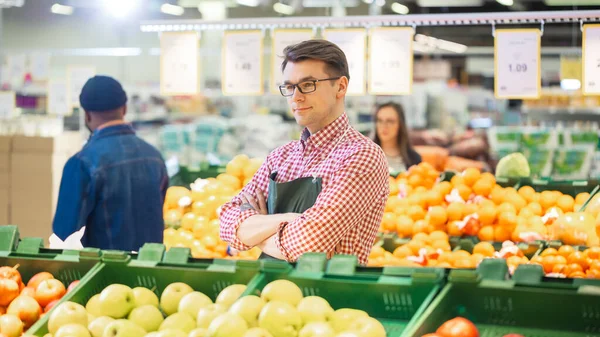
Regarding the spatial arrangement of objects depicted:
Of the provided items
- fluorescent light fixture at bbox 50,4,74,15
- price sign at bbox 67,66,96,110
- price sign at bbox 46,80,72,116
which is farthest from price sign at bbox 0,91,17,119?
fluorescent light fixture at bbox 50,4,74,15

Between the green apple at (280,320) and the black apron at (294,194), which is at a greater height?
the black apron at (294,194)

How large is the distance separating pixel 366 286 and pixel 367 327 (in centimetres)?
25

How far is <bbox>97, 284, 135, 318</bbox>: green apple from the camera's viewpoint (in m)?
2.41

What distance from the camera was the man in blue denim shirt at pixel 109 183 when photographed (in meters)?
4.10

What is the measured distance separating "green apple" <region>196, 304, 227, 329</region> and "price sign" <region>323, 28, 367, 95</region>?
11.8 feet

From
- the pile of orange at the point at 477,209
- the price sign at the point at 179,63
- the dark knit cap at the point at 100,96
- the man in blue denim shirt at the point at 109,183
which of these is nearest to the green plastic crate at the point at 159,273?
the man in blue denim shirt at the point at 109,183

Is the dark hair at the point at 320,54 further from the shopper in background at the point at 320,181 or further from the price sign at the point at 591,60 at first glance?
the price sign at the point at 591,60

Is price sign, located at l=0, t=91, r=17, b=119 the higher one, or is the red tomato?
price sign, located at l=0, t=91, r=17, b=119

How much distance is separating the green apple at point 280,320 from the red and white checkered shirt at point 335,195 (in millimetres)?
674

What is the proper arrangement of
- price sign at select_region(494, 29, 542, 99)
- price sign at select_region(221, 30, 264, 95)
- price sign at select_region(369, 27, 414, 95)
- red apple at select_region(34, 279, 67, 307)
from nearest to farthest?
red apple at select_region(34, 279, 67, 307), price sign at select_region(494, 29, 542, 99), price sign at select_region(369, 27, 414, 95), price sign at select_region(221, 30, 264, 95)

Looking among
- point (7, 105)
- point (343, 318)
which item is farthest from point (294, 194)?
point (7, 105)

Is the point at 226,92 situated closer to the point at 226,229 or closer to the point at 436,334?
the point at 226,229

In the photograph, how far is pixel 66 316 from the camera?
239 cm

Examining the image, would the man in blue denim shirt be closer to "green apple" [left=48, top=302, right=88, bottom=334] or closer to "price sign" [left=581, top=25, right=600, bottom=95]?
"green apple" [left=48, top=302, right=88, bottom=334]
